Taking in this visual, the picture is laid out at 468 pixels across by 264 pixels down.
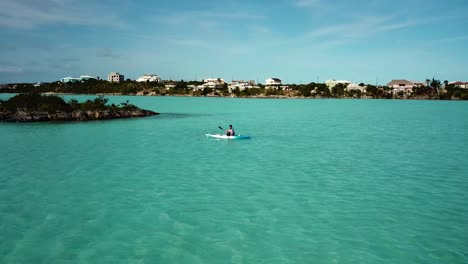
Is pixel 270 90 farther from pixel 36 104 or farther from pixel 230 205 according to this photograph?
pixel 230 205

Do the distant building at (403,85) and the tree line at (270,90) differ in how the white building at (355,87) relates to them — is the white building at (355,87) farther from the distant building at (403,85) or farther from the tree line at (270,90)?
the distant building at (403,85)

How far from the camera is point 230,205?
1420 centimetres

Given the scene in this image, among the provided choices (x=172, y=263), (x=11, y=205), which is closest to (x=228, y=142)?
(x=11, y=205)

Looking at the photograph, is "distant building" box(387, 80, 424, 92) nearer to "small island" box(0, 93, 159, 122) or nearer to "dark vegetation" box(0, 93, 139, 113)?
"small island" box(0, 93, 159, 122)

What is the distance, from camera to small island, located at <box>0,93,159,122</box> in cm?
4416

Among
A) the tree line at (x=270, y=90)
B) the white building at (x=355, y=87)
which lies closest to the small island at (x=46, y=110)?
the tree line at (x=270, y=90)

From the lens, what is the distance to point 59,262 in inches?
373

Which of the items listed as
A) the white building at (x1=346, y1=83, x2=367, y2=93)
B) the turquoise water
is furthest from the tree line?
the turquoise water

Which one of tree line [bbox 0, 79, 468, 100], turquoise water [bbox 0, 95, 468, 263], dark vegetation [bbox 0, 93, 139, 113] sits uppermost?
tree line [bbox 0, 79, 468, 100]

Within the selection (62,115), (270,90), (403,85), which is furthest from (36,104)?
(403,85)

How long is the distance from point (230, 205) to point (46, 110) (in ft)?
Result: 126

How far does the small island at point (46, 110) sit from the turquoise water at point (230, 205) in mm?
18922

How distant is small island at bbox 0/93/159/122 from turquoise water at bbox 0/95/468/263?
18922 millimetres

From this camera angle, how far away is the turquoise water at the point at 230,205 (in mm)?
10312
